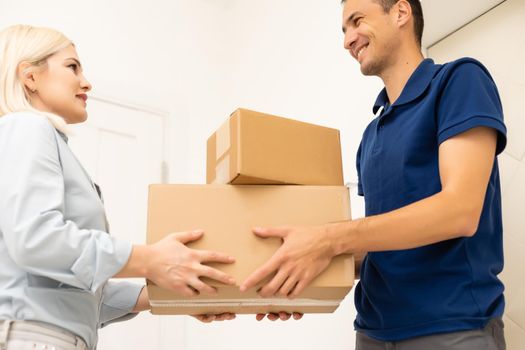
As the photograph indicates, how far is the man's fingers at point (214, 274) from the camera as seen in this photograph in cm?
108

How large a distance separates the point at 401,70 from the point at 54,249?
0.95 meters

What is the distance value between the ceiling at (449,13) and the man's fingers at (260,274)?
121 cm

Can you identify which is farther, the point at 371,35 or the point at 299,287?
the point at 371,35

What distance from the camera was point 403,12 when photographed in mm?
1489

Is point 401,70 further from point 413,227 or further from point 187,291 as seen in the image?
point 187,291

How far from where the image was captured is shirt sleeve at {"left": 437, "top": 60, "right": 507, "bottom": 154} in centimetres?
109

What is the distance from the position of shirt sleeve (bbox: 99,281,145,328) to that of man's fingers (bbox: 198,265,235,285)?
426 millimetres

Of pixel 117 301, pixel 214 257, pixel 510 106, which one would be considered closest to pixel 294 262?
pixel 214 257

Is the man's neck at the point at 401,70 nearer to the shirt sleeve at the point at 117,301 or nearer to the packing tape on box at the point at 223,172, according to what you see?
the packing tape on box at the point at 223,172

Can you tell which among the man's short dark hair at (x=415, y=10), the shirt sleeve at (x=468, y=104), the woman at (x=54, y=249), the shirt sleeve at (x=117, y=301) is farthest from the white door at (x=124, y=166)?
the shirt sleeve at (x=468, y=104)

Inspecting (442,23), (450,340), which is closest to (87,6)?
(442,23)

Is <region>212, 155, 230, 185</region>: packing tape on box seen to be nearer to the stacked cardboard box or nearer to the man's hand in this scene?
the stacked cardboard box

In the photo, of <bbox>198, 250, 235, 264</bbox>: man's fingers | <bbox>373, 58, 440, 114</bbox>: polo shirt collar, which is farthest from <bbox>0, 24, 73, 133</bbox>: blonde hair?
<bbox>373, 58, 440, 114</bbox>: polo shirt collar

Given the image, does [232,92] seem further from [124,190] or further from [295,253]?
[295,253]
